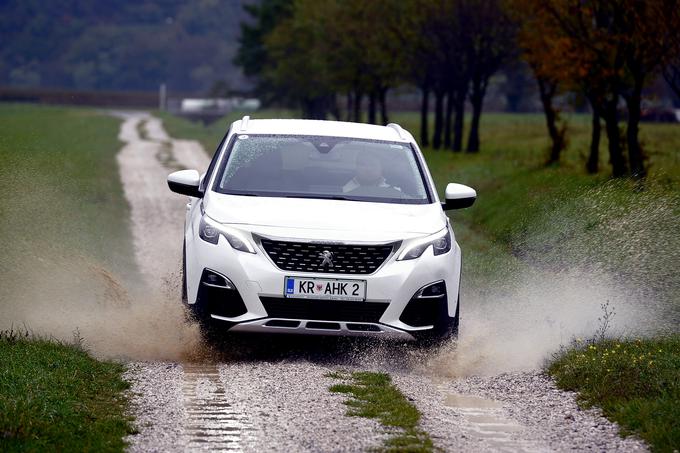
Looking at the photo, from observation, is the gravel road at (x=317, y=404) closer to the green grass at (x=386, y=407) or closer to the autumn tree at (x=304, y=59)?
the green grass at (x=386, y=407)

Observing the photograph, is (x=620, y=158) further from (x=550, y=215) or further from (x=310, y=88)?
(x=310, y=88)

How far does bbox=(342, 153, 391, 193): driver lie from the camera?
32.5ft

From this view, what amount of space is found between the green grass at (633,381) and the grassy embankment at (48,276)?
285 cm

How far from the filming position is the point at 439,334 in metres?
9.05

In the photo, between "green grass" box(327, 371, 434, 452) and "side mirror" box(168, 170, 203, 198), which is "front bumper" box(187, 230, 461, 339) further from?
"side mirror" box(168, 170, 203, 198)

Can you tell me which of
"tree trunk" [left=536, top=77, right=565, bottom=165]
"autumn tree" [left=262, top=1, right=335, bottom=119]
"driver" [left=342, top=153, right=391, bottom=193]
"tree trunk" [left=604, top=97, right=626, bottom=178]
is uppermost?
Result: "driver" [left=342, top=153, right=391, bottom=193]

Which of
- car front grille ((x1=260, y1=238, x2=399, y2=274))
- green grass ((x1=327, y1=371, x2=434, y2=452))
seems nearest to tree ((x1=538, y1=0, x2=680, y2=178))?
car front grille ((x1=260, y1=238, x2=399, y2=274))

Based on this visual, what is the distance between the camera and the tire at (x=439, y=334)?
8.99 metres

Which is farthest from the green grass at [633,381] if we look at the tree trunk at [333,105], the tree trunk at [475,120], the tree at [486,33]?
the tree trunk at [333,105]

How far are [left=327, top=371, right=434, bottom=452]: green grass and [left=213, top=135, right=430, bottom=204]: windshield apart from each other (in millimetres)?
1849

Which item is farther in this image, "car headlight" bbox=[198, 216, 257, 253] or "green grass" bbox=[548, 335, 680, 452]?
"car headlight" bbox=[198, 216, 257, 253]

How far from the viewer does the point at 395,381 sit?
8.28 meters

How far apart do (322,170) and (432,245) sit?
142 centimetres

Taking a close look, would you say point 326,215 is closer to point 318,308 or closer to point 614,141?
point 318,308
